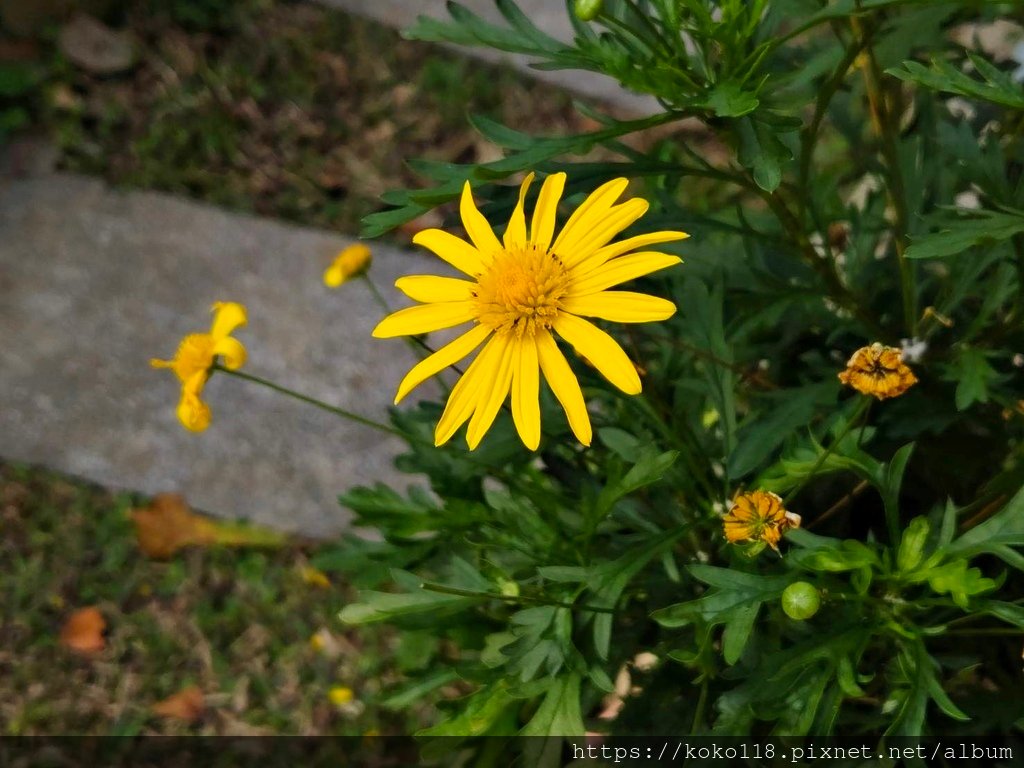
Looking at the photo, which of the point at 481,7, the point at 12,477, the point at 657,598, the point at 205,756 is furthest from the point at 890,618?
the point at 481,7

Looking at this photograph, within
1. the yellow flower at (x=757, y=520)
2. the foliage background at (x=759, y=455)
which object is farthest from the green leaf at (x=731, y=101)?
the yellow flower at (x=757, y=520)

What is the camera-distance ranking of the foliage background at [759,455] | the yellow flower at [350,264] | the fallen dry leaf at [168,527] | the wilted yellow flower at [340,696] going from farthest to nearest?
the fallen dry leaf at [168,527] → the wilted yellow flower at [340,696] → the yellow flower at [350,264] → the foliage background at [759,455]

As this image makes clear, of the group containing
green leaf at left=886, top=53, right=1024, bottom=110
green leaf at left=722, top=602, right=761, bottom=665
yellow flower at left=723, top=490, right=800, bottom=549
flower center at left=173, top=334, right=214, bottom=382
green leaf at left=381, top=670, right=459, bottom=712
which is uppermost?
green leaf at left=886, top=53, right=1024, bottom=110

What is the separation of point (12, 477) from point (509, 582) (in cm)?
140

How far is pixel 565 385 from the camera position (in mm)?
816

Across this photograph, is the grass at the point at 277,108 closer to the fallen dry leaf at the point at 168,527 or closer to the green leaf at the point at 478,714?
the fallen dry leaf at the point at 168,527

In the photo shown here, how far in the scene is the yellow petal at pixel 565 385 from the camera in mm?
790

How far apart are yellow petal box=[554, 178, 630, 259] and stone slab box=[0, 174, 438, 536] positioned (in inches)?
44.7

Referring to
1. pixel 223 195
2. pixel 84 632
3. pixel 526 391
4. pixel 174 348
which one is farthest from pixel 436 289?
pixel 223 195

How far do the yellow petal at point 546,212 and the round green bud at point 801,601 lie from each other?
14.4 inches

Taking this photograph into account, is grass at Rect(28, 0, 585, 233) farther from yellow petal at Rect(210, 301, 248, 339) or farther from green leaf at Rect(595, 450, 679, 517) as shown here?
green leaf at Rect(595, 450, 679, 517)

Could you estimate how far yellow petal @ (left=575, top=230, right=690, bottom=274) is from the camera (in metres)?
0.78

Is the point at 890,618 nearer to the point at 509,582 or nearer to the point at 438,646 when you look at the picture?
the point at 509,582

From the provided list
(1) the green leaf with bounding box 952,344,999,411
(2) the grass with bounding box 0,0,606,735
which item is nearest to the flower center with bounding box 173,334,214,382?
(2) the grass with bounding box 0,0,606,735
